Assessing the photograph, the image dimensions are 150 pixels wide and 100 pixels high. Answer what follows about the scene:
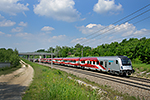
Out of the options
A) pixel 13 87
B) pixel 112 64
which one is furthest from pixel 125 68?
pixel 13 87

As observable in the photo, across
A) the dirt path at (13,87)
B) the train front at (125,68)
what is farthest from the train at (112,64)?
the dirt path at (13,87)

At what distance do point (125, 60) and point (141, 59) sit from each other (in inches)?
864

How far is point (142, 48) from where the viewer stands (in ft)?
128

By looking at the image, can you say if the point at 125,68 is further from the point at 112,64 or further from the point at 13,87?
the point at 13,87

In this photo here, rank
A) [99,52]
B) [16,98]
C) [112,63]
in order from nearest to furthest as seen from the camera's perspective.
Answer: [16,98], [112,63], [99,52]

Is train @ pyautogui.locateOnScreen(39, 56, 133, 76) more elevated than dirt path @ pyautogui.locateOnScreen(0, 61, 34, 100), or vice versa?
train @ pyautogui.locateOnScreen(39, 56, 133, 76)

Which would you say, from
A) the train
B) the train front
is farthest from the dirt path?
the train front

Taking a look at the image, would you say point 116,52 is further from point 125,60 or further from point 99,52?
point 125,60

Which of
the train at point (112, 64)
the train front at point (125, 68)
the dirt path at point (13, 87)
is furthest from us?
the train at point (112, 64)

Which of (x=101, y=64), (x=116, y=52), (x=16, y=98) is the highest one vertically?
(x=116, y=52)

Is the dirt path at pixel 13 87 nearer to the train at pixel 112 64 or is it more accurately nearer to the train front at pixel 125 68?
the train at pixel 112 64

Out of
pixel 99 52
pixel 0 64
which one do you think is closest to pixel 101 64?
pixel 99 52

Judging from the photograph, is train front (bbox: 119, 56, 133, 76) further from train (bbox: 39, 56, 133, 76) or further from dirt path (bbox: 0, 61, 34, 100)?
dirt path (bbox: 0, 61, 34, 100)

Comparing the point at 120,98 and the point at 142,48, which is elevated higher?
the point at 142,48
